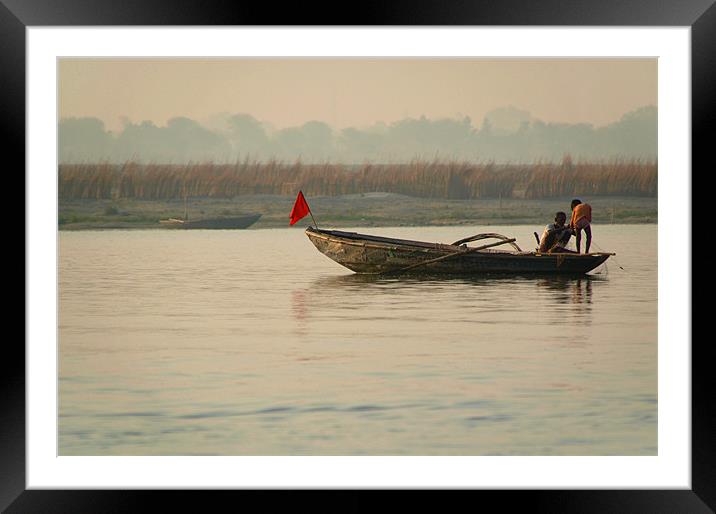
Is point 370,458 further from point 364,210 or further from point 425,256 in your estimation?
point 425,256

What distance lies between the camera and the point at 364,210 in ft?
23.4

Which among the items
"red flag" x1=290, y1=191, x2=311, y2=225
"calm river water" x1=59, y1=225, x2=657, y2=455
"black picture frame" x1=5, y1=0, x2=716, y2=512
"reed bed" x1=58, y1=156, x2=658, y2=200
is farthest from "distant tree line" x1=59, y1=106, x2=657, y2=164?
"black picture frame" x1=5, y1=0, x2=716, y2=512

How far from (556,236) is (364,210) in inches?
51.2

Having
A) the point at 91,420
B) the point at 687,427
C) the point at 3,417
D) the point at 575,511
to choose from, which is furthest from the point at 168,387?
the point at 687,427

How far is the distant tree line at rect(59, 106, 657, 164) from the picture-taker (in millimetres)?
5703

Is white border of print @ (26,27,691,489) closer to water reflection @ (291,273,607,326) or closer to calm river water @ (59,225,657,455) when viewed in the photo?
calm river water @ (59,225,657,455)

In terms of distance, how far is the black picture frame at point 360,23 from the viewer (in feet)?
13.5

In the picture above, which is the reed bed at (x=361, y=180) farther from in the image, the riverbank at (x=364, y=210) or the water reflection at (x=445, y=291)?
the water reflection at (x=445, y=291)

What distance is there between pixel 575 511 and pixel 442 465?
0.65 meters

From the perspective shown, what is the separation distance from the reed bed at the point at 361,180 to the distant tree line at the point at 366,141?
0.10 metres

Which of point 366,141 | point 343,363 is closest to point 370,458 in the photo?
point 343,363

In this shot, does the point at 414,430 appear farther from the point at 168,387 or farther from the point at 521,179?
the point at 521,179

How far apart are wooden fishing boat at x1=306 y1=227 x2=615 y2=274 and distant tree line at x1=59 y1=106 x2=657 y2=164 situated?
1.05 metres

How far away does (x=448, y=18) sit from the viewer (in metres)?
4.09
